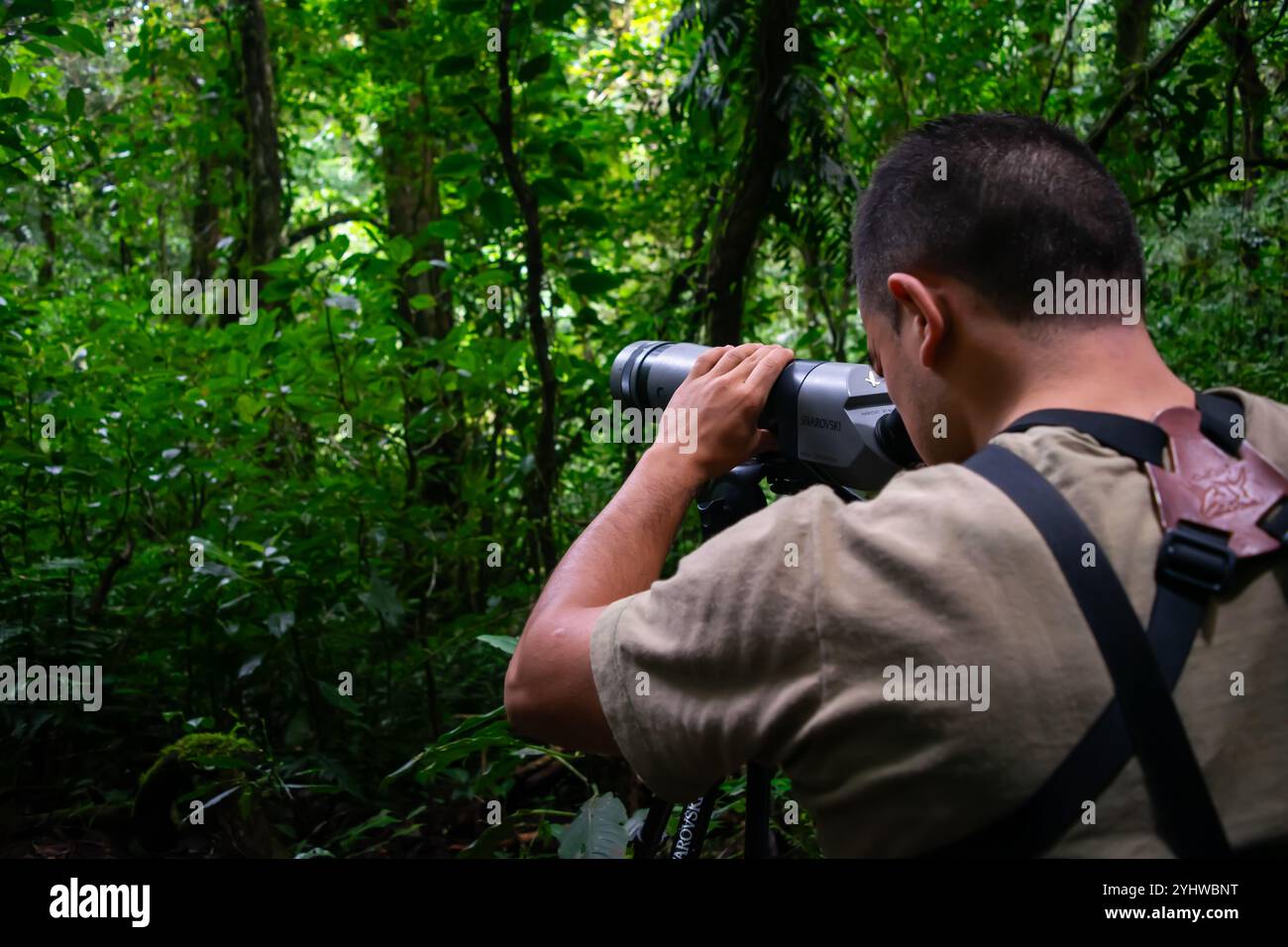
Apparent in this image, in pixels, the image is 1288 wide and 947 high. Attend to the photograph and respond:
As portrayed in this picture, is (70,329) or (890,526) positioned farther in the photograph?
(70,329)

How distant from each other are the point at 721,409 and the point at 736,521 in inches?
7.1

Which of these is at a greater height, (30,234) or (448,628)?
(30,234)

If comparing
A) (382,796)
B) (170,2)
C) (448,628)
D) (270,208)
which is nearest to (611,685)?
(382,796)

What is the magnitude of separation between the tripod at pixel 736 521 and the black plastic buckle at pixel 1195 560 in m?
0.65

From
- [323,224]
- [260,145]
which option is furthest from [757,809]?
[323,224]

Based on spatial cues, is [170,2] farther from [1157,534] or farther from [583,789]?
[1157,534]

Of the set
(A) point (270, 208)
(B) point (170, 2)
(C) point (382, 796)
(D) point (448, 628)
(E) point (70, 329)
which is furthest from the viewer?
(B) point (170, 2)

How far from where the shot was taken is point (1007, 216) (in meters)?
1.10

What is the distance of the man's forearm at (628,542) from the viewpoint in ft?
3.90

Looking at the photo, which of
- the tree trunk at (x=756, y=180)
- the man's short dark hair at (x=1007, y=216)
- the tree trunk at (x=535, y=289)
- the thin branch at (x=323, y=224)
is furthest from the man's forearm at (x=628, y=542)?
the thin branch at (x=323, y=224)

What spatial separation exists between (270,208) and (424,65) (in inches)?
34.6

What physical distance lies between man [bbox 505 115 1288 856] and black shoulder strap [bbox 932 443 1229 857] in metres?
0.01

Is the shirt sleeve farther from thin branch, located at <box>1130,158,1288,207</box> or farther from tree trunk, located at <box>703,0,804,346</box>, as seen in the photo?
thin branch, located at <box>1130,158,1288,207</box>

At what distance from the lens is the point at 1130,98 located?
3.38 m
